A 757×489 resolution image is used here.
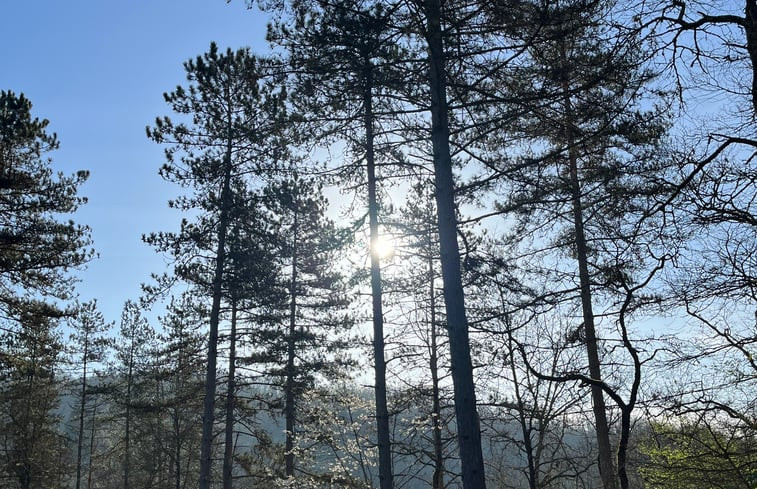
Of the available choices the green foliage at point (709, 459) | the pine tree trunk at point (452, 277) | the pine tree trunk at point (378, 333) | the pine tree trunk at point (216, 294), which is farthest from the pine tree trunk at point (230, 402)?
the green foliage at point (709, 459)

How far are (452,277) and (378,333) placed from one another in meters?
4.53

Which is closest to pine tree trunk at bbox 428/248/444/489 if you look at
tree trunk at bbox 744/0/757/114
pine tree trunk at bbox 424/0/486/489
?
pine tree trunk at bbox 424/0/486/489

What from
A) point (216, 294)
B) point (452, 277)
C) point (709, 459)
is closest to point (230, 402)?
point (216, 294)

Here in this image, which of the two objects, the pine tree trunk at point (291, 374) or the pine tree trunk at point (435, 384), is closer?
the pine tree trunk at point (435, 384)

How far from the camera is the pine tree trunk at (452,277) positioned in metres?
5.25

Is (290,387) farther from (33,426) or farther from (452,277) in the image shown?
(33,426)

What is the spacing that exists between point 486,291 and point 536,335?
118 inches

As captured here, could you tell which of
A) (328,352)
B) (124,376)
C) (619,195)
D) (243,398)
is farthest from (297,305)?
(124,376)

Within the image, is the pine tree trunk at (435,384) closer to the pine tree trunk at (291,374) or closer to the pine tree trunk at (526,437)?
the pine tree trunk at (526,437)

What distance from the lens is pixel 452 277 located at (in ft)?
19.2

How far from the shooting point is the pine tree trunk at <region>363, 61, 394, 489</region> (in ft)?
30.9

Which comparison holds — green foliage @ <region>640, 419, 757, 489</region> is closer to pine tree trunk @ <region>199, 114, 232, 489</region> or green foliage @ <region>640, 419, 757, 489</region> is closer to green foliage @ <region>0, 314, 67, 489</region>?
pine tree trunk @ <region>199, 114, 232, 489</region>

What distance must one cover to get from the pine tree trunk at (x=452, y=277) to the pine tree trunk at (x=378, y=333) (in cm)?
249

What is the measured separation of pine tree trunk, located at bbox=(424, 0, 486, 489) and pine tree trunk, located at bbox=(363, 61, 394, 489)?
8.18ft
